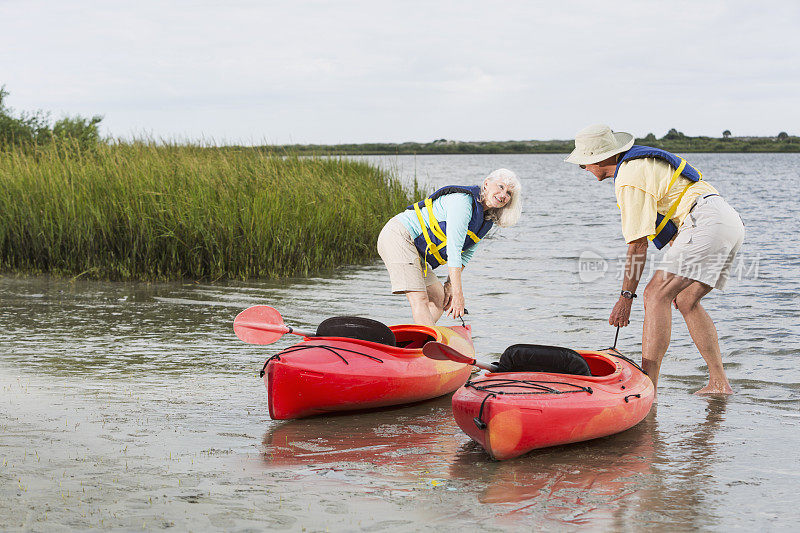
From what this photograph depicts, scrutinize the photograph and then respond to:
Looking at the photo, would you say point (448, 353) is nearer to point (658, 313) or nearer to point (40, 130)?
point (658, 313)

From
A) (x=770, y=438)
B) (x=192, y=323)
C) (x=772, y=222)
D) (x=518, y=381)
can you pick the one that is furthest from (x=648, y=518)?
(x=772, y=222)

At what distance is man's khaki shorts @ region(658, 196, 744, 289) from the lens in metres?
5.11

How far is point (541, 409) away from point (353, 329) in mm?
1461

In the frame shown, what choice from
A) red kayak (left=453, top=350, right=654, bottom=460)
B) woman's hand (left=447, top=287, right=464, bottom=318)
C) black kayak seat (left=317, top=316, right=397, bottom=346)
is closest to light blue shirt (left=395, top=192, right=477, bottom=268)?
woman's hand (left=447, top=287, right=464, bottom=318)

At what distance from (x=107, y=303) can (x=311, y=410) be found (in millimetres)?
4903

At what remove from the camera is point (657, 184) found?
512 centimetres

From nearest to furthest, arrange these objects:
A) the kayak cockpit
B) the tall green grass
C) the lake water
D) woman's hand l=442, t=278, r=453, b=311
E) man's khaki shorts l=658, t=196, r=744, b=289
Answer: the lake water
man's khaki shorts l=658, t=196, r=744, b=289
the kayak cockpit
woman's hand l=442, t=278, r=453, b=311
the tall green grass

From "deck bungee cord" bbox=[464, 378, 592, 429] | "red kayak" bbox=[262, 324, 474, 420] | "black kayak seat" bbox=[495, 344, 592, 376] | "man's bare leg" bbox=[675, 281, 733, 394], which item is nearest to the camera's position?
"deck bungee cord" bbox=[464, 378, 592, 429]

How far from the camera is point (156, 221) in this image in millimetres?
10414

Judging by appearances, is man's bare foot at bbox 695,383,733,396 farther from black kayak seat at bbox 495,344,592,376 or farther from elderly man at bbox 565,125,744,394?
black kayak seat at bbox 495,344,592,376

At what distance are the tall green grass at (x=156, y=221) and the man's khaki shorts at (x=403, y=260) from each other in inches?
194

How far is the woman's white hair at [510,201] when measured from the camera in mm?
5652

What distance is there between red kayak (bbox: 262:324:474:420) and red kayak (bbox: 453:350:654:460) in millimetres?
783

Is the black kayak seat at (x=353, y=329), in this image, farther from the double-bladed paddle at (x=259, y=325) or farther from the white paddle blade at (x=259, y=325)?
the white paddle blade at (x=259, y=325)
